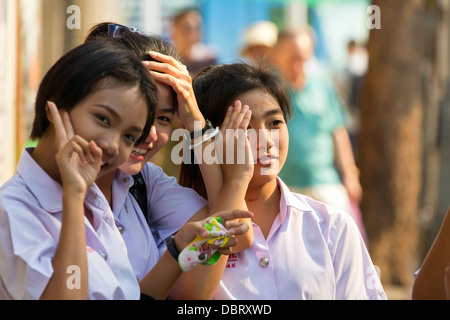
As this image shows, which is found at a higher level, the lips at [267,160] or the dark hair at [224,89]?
the dark hair at [224,89]

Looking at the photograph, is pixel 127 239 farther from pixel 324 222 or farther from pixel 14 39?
pixel 14 39

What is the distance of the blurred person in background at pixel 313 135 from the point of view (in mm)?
5801

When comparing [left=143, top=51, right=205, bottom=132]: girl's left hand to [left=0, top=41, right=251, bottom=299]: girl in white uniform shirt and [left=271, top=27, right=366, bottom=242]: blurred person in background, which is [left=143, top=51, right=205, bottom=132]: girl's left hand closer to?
[left=0, top=41, right=251, bottom=299]: girl in white uniform shirt

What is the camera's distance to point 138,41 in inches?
104

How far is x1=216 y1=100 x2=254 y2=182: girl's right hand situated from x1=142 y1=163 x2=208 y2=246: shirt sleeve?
0.16 meters

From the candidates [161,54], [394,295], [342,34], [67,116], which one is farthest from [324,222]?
[342,34]

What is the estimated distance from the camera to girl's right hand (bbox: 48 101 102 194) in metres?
2.03

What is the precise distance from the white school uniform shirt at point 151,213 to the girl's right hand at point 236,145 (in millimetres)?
196

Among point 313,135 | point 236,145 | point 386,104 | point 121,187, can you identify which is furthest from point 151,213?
point 386,104

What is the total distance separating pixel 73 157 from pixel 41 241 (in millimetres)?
246

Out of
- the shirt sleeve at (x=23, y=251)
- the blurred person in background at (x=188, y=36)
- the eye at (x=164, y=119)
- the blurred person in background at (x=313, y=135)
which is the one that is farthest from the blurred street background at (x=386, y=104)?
the shirt sleeve at (x=23, y=251)

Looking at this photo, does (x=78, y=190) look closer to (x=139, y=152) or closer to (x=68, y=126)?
(x=68, y=126)

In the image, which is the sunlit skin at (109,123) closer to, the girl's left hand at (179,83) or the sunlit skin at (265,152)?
the girl's left hand at (179,83)
